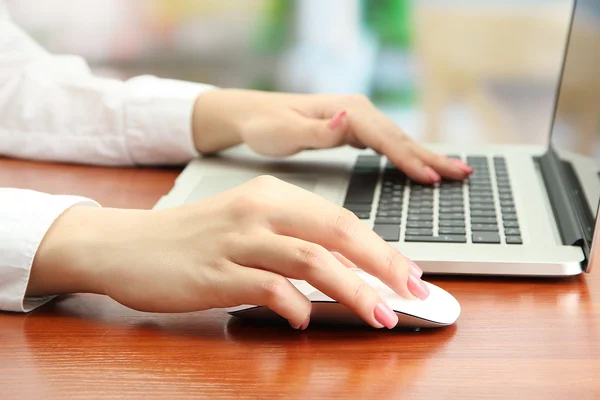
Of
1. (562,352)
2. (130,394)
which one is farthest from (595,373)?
(130,394)

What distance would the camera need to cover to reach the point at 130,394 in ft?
1.76

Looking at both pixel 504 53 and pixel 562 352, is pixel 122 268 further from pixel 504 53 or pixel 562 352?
pixel 504 53

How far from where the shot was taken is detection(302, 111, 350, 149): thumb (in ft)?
3.10

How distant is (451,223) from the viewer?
30.7 inches

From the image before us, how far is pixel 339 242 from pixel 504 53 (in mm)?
2313

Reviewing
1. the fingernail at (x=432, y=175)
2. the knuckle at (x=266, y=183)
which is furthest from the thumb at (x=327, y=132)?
the knuckle at (x=266, y=183)

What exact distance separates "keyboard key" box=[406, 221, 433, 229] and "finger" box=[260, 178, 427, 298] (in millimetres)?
163

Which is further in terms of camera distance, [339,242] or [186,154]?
[186,154]

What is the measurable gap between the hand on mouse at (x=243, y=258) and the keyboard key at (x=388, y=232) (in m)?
0.11

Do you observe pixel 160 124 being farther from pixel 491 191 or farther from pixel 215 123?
pixel 491 191

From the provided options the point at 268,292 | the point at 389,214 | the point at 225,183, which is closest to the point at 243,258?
the point at 268,292

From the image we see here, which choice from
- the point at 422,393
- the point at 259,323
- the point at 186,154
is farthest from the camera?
the point at 186,154

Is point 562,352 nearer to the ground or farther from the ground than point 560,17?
farther from the ground

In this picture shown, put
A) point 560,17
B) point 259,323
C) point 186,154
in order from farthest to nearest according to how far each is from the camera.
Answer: point 560,17 < point 186,154 < point 259,323
